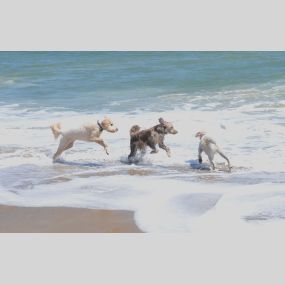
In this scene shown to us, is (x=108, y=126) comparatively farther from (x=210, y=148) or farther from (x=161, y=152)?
(x=210, y=148)

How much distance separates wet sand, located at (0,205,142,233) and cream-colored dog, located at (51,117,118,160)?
2.87 m

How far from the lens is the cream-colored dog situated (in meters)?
10.0

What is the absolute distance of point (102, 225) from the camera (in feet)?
22.0

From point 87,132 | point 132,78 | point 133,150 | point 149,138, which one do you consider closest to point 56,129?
point 87,132

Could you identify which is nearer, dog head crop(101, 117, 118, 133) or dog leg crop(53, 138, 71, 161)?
dog head crop(101, 117, 118, 133)

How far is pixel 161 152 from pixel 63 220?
3.99 metres

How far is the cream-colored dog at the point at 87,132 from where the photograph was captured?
10039mm

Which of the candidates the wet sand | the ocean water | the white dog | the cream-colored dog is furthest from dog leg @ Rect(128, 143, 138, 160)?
the wet sand

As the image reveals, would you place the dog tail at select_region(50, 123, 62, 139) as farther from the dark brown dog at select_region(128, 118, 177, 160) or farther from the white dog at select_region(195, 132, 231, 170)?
the white dog at select_region(195, 132, 231, 170)

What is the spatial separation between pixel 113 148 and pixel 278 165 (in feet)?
11.1

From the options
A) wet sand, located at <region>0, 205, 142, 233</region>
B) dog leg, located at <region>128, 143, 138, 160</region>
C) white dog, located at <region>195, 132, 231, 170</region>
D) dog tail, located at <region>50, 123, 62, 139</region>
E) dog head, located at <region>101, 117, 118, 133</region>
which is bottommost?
wet sand, located at <region>0, 205, 142, 233</region>

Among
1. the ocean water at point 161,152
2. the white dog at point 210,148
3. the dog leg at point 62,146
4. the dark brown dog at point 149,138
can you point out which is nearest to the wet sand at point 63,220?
the ocean water at point 161,152

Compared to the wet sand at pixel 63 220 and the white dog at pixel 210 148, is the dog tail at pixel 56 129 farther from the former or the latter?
the wet sand at pixel 63 220

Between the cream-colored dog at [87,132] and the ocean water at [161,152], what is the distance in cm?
29
